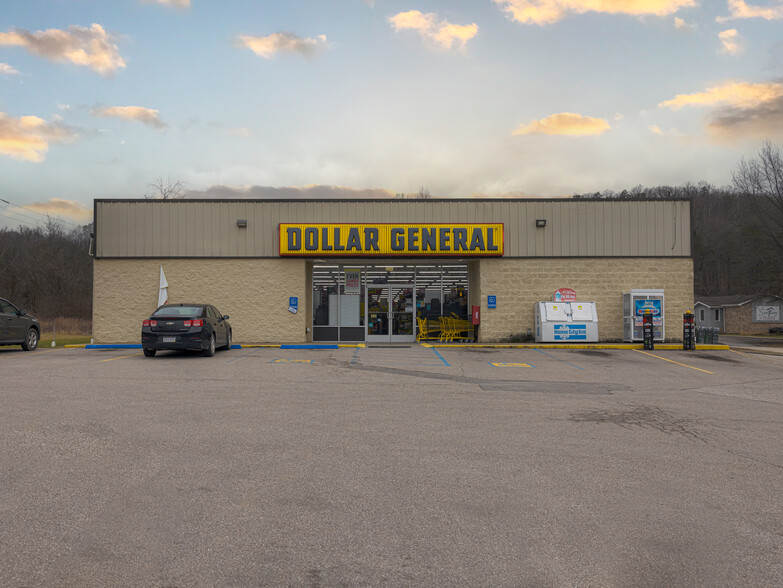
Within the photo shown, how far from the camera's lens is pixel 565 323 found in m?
23.2

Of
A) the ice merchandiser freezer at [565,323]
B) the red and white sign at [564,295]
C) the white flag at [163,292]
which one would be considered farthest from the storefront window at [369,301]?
the white flag at [163,292]

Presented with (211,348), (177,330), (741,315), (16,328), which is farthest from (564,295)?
(741,315)

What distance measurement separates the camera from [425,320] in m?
25.3

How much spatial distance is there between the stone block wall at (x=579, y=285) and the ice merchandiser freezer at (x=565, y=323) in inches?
35.5

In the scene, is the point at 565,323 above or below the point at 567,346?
above

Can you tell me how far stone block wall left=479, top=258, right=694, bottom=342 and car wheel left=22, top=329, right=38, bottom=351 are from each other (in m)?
16.3

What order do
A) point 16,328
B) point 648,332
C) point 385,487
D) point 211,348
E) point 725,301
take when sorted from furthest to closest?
1. point 725,301
2. point 648,332
3. point 16,328
4. point 211,348
5. point 385,487

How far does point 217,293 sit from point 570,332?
14147 mm

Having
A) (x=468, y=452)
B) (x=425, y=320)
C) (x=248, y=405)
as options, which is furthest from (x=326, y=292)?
(x=468, y=452)

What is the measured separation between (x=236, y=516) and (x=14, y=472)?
257 centimetres

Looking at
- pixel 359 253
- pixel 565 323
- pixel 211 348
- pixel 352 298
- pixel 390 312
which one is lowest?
pixel 211 348

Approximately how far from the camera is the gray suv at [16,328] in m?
18.7

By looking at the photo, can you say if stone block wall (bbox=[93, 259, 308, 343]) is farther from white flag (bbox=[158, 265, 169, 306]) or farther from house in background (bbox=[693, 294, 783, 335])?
house in background (bbox=[693, 294, 783, 335])

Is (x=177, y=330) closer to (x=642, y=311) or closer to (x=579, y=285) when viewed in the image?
(x=579, y=285)
